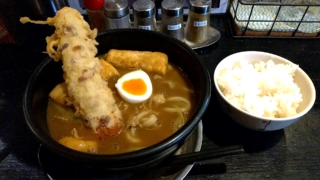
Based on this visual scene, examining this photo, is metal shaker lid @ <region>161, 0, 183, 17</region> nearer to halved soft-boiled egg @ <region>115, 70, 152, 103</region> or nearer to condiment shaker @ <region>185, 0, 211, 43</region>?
condiment shaker @ <region>185, 0, 211, 43</region>

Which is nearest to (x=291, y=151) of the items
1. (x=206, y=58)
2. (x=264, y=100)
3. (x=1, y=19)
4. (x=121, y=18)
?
(x=264, y=100)

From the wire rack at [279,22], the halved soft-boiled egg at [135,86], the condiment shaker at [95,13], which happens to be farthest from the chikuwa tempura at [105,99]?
the wire rack at [279,22]

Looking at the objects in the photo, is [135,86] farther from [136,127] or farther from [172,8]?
[172,8]

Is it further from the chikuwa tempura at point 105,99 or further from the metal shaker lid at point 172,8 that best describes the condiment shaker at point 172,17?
the chikuwa tempura at point 105,99

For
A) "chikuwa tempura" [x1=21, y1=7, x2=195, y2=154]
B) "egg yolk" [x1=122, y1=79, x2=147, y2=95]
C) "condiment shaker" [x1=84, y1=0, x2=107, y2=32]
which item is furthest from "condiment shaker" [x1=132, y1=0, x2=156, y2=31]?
"egg yolk" [x1=122, y1=79, x2=147, y2=95]

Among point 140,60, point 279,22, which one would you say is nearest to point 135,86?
point 140,60

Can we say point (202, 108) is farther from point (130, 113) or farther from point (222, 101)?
point (130, 113)
